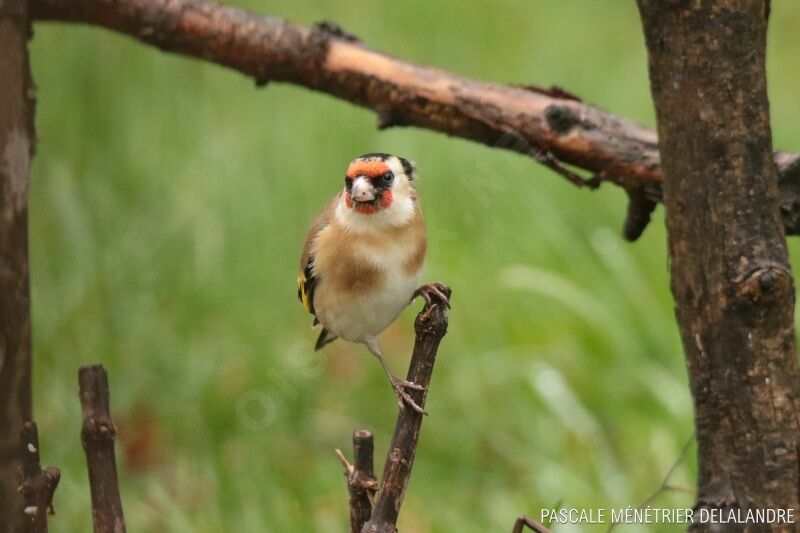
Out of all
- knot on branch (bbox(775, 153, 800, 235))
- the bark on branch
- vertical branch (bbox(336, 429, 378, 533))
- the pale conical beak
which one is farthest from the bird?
knot on branch (bbox(775, 153, 800, 235))

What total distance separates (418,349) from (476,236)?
9.65ft

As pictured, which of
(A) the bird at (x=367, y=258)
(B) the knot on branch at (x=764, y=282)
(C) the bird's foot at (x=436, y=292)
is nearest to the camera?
(B) the knot on branch at (x=764, y=282)

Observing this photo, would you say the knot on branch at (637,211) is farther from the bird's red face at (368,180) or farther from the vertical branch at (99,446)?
the vertical branch at (99,446)

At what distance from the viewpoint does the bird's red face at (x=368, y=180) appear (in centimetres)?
216

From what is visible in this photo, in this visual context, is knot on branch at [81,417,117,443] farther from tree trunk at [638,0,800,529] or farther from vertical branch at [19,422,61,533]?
tree trunk at [638,0,800,529]

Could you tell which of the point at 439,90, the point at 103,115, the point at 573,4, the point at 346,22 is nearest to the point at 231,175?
→ the point at 103,115

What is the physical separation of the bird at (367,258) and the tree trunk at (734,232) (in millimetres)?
550

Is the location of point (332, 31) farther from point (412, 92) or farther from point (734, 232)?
point (734, 232)

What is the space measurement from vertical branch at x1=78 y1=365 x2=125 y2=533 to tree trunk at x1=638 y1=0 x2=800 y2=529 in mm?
940

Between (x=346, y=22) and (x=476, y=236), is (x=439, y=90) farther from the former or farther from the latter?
(x=346, y=22)

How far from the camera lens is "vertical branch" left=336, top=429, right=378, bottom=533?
5.65 ft

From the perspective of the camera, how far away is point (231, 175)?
4.83 m

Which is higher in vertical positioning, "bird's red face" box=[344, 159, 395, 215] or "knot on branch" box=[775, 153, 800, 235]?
"knot on branch" box=[775, 153, 800, 235]

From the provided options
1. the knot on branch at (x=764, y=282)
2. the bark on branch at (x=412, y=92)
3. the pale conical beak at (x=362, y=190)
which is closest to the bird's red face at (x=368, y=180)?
the pale conical beak at (x=362, y=190)
